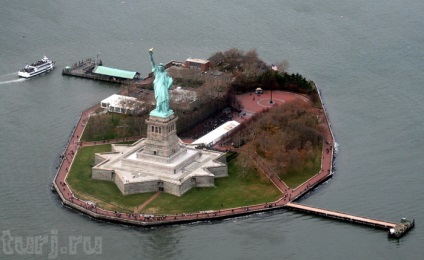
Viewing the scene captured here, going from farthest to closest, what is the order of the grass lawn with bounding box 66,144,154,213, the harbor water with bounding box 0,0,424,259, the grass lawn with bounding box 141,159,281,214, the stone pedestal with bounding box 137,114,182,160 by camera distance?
the stone pedestal with bounding box 137,114,182,160, the grass lawn with bounding box 66,144,154,213, the grass lawn with bounding box 141,159,281,214, the harbor water with bounding box 0,0,424,259

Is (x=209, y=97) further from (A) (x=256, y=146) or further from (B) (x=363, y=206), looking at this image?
(B) (x=363, y=206)

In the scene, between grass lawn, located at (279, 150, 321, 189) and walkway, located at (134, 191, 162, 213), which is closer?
walkway, located at (134, 191, 162, 213)

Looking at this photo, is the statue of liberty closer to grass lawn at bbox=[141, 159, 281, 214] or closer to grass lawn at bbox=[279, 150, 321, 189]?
grass lawn at bbox=[141, 159, 281, 214]

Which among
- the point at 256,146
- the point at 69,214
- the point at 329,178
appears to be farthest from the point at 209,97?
the point at 69,214

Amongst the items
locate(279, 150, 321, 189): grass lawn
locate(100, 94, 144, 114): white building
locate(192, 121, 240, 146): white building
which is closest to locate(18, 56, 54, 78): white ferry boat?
locate(100, 94, 144, 114): white building

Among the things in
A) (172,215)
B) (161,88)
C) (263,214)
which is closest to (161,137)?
(161,88)

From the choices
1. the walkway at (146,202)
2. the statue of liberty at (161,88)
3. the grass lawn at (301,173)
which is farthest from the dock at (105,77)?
the walkway at (146,202)
